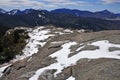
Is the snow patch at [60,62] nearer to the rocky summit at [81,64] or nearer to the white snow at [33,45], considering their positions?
the rocky summit at [81,64]

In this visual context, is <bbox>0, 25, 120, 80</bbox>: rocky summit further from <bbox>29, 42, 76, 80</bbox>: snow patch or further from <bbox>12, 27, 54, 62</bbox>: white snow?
<bbox>12, 27, 54, 62</bbox>: white snow

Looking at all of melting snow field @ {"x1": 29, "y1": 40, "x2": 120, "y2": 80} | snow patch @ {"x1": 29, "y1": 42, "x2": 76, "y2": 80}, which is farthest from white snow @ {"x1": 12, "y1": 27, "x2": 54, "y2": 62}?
melting snow field @ {"x1": 29, "y1": 40, "x2": 120, "y2": 80}

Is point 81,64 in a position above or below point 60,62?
above

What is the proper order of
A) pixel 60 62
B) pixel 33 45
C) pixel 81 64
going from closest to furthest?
pixel 81 64, pixel 60 62, pixel 33 45

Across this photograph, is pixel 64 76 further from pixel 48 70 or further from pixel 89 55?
pixel 89 55

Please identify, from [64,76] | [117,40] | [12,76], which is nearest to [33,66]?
[12,76]

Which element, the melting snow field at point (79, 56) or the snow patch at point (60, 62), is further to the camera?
the melting snow field at point (79, 56)

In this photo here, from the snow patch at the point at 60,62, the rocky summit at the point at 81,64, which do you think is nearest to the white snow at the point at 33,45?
the snow patch at the point at 60,62

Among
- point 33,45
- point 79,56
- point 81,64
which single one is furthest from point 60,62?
point 33,45

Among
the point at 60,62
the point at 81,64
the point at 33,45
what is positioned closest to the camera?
the point at 81,64

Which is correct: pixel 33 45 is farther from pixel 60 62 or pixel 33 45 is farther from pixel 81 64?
pixel 81 64

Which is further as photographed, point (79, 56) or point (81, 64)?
point (79, 56)

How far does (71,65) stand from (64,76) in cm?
196

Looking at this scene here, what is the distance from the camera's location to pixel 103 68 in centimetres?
1805
